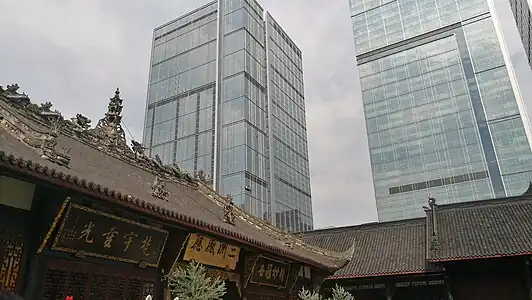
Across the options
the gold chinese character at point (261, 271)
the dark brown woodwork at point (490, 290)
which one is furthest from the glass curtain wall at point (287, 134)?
the gold chinese character at point (261, 271)

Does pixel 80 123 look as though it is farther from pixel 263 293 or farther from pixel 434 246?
pixel 434 246

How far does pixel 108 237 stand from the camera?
8852mm

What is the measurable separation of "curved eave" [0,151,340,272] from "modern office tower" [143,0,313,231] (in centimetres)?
4164

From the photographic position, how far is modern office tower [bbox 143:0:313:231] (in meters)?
56.1

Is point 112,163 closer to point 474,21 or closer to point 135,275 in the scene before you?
point 135,275

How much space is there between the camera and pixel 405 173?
6431 centimetres

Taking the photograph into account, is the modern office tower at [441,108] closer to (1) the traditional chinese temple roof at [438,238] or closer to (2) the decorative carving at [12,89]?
(1) the traditional chinese temple roof at [438,238]

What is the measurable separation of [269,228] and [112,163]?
24.2 ft

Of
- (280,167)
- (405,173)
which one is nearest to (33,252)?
(280,167)

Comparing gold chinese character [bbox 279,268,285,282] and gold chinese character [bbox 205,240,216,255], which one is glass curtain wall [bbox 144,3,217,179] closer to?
gold chinese character [bbox 279,268,285,282]

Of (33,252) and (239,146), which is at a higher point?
(239,146)

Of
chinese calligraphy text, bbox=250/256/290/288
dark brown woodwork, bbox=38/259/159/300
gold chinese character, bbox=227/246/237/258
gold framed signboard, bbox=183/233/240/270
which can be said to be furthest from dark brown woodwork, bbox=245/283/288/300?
dark brown woodwork, bbox=38/259/159/300

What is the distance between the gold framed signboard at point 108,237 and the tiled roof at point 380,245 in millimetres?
12897

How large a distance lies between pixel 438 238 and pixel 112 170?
52.1 ft
